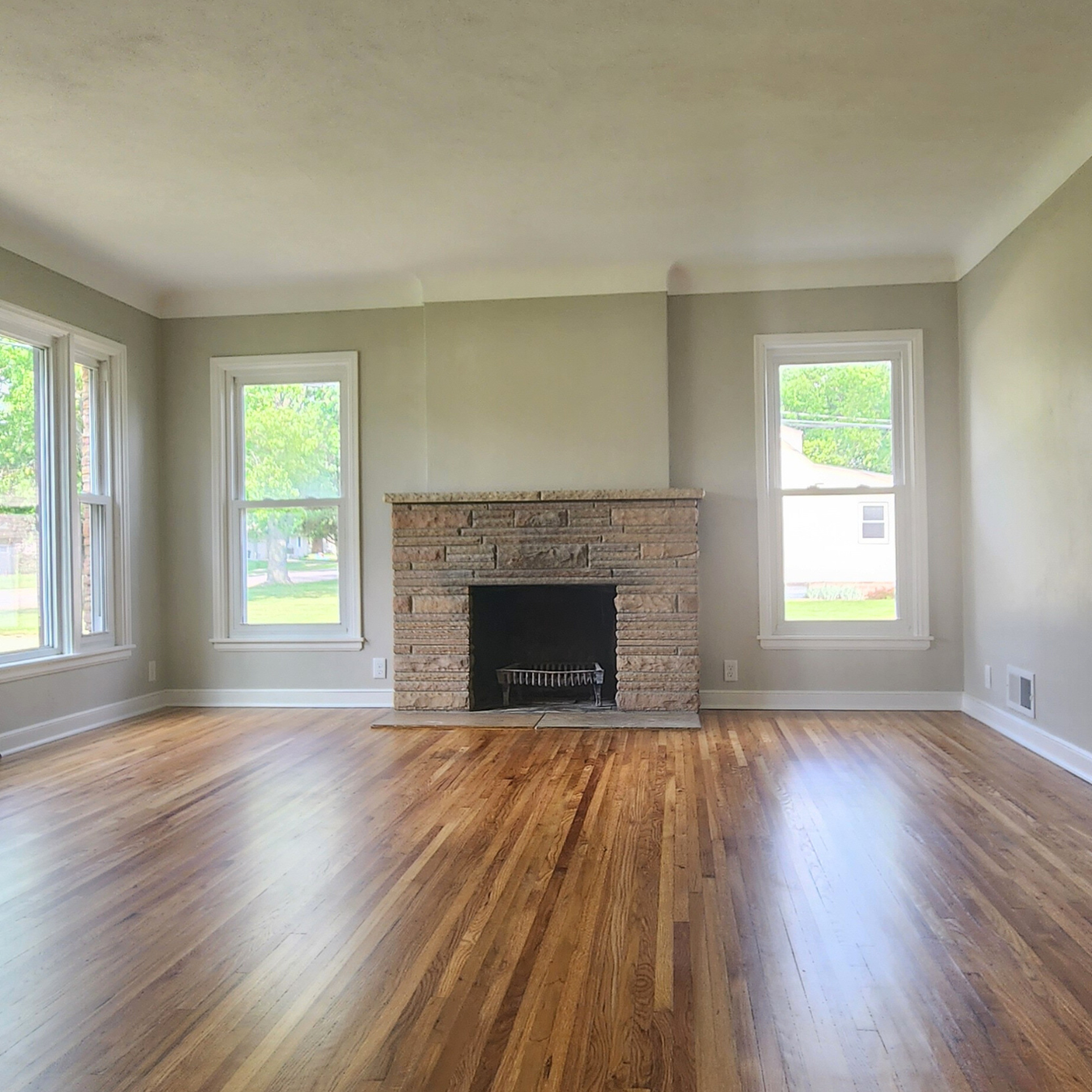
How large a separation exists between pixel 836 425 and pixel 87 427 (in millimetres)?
Result: 4485

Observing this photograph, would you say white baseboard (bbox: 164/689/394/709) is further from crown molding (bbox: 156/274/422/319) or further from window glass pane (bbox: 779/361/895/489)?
window glass pane (bbox: 779/361/895/489)

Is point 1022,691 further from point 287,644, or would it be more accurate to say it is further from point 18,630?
point 18,630

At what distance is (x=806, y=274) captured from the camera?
535cm

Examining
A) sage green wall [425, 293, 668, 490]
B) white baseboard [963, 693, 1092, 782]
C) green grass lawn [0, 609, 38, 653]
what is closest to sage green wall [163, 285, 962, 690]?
sage green wall [425, 293, 668, 490]

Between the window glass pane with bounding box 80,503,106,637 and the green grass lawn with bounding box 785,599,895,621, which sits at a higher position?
the window glass pane with bounding box 80,503,106,637

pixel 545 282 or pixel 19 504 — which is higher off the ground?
pixel 545 282

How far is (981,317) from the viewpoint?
191 inches

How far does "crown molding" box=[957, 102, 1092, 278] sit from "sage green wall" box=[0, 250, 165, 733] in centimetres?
486

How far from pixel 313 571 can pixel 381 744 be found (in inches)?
64.2

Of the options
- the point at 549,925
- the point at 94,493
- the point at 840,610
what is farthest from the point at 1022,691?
the point at 94,493

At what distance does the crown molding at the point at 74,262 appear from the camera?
4.45 meters

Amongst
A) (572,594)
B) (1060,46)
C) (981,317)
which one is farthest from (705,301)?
(1060,46)

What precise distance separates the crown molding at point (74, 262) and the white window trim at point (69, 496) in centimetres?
29

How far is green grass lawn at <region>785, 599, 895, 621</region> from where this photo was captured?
536 centimetres
